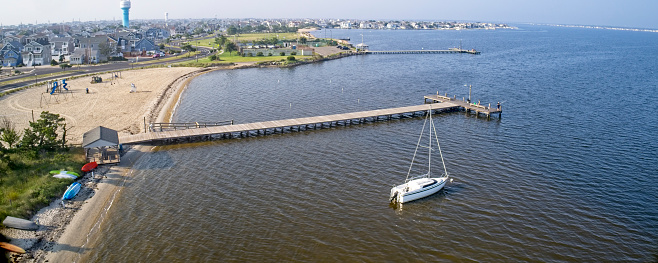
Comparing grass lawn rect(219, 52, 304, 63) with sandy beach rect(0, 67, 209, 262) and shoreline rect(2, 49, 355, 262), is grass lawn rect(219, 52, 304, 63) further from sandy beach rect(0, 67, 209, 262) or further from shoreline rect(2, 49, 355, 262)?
shoreline rect(2, 49, 355, 262)

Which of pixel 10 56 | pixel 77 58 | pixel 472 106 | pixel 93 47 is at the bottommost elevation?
pixel 472 106

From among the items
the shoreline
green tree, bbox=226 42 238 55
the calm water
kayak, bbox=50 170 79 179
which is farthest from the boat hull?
green tree, bbox=226 42 238 55

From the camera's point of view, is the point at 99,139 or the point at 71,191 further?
the point at 99,139

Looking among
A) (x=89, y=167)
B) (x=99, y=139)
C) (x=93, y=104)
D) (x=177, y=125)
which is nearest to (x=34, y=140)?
(x=99, y=139)

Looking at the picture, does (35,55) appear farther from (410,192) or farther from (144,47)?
(410,192)

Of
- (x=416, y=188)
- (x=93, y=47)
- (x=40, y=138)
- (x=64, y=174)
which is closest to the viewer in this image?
(x=416, y=188)

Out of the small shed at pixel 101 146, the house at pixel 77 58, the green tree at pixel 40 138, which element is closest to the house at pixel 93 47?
the house at pixel 77 58
